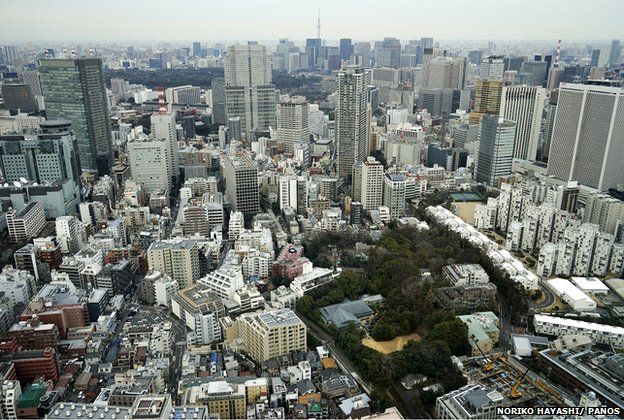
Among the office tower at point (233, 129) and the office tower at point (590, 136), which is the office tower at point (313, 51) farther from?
the office tower at point (590, 136)

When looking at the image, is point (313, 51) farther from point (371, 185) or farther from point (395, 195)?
point (395, 195)

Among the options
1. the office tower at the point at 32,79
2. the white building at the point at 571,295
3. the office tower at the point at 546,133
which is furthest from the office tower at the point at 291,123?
the white building at the point at 571,295

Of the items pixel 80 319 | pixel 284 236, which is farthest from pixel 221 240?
pixel 80 319

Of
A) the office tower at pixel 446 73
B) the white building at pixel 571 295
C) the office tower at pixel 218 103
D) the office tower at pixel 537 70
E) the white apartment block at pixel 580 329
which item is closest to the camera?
the white apartment block at pixel 580 329

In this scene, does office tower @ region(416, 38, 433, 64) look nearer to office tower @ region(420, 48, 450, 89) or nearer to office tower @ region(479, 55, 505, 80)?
office tower @ region(420, 48, 450, 89)

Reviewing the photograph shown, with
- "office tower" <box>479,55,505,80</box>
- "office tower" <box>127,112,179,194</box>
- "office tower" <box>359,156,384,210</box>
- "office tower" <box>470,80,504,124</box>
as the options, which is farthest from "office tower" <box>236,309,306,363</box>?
"office tower" <box>479,55,505,80</box>

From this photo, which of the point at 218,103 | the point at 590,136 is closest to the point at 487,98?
the point at 590,136

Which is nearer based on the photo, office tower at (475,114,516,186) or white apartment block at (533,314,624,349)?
white apartment block at (533,314,624,349)
